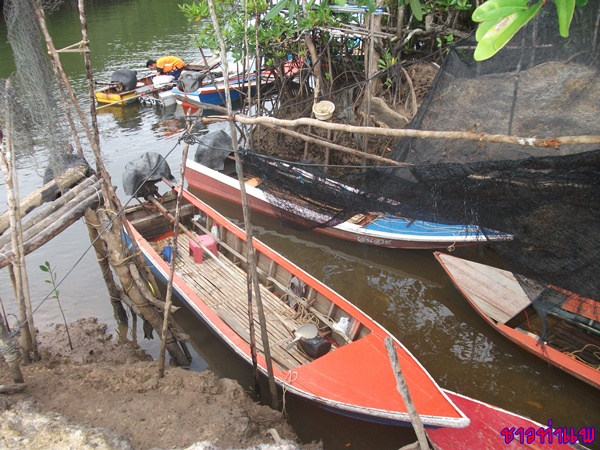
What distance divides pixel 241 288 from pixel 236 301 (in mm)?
276

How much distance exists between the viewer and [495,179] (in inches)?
118

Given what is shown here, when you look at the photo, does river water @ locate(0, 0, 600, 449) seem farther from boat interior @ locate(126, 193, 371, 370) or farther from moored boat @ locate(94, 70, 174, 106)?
moored boat @ locate(94, 70, 174, 106)

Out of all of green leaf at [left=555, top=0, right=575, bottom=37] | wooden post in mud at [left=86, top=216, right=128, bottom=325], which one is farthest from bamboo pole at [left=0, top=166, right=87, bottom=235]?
green leaf at [left=555, top=0, right=575, bottom=37]

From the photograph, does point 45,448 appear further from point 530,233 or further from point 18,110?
point 530,233

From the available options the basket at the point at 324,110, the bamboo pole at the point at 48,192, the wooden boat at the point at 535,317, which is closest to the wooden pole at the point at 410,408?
the wooden boat at the point at 535,317

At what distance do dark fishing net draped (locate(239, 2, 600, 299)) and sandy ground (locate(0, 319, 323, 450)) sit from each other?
2.09 m

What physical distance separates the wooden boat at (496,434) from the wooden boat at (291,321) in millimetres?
299

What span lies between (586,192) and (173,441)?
3080 mm

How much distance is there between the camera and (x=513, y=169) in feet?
9.54

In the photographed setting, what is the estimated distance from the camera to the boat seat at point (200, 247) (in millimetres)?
6387

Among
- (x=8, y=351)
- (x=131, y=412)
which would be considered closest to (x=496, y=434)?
(x=131, y=412)

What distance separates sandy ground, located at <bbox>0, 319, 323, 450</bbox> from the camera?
125 inches

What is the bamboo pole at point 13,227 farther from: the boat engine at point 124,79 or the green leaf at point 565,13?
the boat engine at point 124,79

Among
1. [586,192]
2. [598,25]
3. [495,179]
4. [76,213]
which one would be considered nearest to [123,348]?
[76,213]
